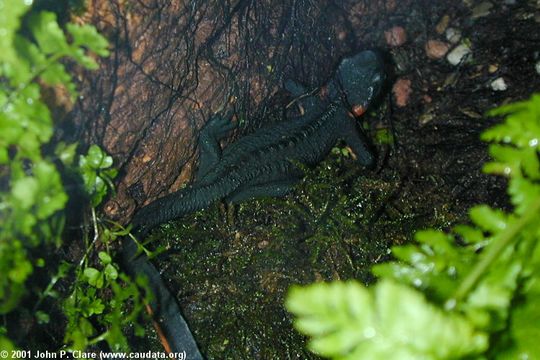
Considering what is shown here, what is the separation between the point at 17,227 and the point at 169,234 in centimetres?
164

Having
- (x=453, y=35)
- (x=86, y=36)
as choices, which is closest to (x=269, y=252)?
(x=86, y=36)

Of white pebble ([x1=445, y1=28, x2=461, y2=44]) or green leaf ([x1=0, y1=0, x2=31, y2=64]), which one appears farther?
white pebble ([x1=445, y1=28, x2=461, y2=44])

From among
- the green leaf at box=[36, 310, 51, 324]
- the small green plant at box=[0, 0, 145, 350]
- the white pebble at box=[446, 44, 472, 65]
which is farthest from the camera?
the white pebble at box=[446, 44, 472, 65]

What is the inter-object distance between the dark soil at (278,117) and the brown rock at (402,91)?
0.21 feet

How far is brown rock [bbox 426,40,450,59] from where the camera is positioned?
5223 millimetres

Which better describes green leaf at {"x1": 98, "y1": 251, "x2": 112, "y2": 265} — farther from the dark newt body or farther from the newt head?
the newt head

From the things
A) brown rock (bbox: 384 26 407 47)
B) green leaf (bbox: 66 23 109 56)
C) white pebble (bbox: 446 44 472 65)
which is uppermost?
brown rock (bbox: 384 26 407 47)

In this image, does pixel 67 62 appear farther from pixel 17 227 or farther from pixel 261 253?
pixel 261 253

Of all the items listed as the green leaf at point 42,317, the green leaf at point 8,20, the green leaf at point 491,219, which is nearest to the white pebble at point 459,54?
the green leaf at point 491,219

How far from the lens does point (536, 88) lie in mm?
4516

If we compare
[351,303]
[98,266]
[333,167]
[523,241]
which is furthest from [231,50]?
[351,303]

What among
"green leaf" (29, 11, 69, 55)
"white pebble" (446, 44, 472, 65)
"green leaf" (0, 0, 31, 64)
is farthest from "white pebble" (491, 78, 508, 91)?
"green leaf" (0, 0, 31, 64)

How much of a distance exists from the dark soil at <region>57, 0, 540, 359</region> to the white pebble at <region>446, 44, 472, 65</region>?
72 mm

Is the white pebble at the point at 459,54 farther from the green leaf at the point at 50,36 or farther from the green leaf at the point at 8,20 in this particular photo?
the green leaf at the point at 8,20
